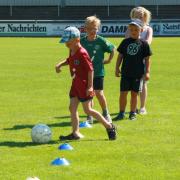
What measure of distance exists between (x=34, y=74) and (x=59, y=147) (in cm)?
1065

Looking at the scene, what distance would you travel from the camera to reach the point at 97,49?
1002cm

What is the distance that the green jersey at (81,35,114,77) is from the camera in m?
9.98

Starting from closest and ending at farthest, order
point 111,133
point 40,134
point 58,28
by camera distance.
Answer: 1. point 40,134
2. point 111,133
3. point 58,28

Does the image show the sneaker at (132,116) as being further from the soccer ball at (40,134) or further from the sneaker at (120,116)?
the soccer ball at (40,134)

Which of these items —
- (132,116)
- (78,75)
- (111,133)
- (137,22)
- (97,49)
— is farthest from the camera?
(132,116)

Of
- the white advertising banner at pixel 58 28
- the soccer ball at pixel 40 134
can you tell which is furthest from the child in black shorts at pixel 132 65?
the white advertising banner at pixel 58 28

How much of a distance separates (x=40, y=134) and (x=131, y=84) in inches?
106

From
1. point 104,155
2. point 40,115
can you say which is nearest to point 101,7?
point 40,115

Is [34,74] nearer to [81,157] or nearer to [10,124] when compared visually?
[10,124]

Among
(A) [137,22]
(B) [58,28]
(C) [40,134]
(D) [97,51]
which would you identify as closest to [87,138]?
(C) [40,134]

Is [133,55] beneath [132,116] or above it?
above

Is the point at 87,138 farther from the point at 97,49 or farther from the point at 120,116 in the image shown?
the point at 120,116

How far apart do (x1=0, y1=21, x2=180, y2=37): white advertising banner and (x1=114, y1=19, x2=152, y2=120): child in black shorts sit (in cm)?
3238

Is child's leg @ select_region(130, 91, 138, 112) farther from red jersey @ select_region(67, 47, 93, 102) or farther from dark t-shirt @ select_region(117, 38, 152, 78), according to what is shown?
red jersey @ select_region(67, 47, 93, 102)
